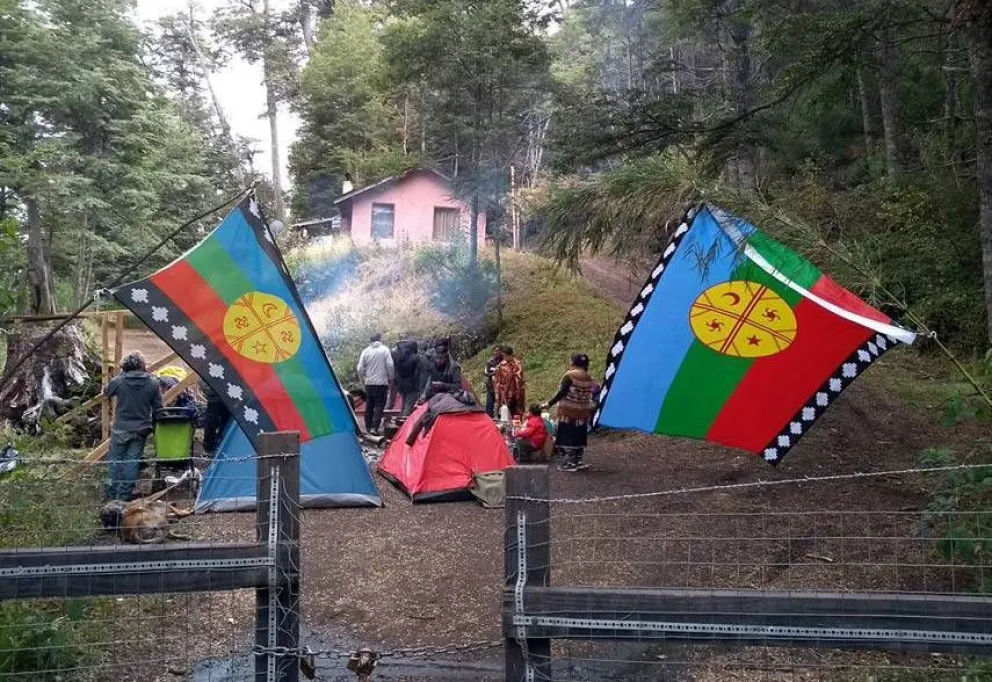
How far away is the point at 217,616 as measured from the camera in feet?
18.1

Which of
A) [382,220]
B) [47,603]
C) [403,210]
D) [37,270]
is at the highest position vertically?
[403,210]

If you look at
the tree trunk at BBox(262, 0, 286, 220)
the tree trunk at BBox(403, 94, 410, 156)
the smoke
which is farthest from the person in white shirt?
the tree trunk at BBox(262, 0, 286, 220)

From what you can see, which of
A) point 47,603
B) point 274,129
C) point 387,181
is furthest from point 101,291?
point 274,129

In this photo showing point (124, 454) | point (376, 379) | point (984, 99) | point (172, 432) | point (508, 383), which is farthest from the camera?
point (376, 379)

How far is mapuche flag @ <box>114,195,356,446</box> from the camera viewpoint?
21.4 ft

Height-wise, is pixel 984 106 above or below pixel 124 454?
above

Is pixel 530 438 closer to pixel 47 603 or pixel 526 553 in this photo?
pixel 47 603

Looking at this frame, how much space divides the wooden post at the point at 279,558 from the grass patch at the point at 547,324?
1202 centimetres

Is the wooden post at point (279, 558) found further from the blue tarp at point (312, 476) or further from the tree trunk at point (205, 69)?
the tree trunk at point (205, 69)

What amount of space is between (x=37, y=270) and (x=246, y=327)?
14.4m

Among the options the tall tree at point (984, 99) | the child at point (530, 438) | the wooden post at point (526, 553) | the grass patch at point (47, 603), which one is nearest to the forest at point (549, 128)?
the tall tree at point (984, 99)

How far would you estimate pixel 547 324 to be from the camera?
64.5 feet

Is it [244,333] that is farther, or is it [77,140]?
[77,140]

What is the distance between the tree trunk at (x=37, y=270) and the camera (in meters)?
17.8
